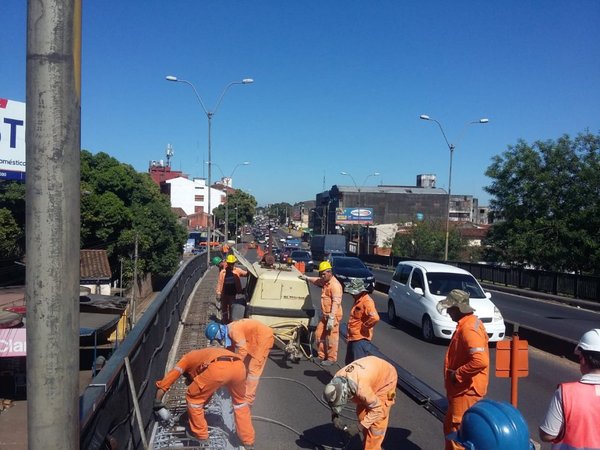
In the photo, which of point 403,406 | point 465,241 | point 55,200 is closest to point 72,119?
point 55,200

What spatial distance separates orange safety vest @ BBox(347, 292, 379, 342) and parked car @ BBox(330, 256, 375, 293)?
15030 millimetres

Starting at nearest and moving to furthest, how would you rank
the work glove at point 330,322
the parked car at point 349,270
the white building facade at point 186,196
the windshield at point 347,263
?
the work glove at point 330,322 → the parked car at point 349,270 → the windshield at point 347,263 → the white building facade at point 186,196

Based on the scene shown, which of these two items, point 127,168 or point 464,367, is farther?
point 127,168

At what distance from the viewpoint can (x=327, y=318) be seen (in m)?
9.53

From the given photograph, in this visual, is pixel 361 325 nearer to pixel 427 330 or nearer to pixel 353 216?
pixel 427 330

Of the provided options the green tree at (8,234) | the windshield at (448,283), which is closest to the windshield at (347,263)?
the windshield at (448,283)

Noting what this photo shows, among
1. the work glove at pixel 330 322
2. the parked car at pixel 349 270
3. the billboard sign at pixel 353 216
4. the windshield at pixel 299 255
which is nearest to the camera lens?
the work glove at pixel 330 322

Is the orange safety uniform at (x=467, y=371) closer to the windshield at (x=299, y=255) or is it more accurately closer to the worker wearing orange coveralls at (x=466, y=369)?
the worker wearing orange coveralls at (x=466, y=369)

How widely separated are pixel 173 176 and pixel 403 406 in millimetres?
102755

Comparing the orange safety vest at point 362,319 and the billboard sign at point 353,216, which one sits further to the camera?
the billboard sign at point 353,216

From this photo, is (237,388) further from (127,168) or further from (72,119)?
(127,168)

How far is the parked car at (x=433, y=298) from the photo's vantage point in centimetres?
1214

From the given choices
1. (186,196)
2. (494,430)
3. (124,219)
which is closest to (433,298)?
(494,430)

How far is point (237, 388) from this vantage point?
229 inches
